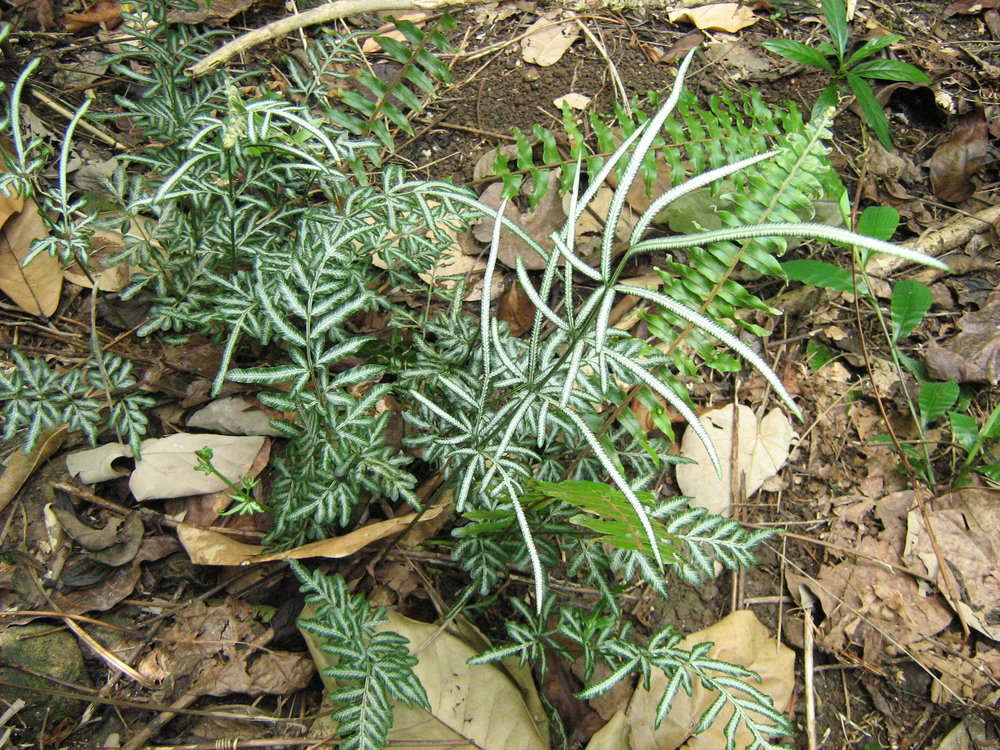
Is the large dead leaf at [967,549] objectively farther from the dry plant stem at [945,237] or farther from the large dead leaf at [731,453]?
the dry plant stem at [945,237]

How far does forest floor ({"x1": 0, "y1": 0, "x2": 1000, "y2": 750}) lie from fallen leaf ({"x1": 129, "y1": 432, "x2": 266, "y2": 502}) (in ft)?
0.32

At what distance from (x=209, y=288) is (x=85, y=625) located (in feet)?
3.41

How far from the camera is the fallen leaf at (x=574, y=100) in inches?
120

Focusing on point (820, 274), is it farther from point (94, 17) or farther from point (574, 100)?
point (94, 17)

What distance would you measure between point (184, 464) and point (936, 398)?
257 centimetres

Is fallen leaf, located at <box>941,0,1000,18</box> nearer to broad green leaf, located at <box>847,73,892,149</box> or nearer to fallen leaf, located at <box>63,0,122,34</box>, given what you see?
broad green leaf, located at <box>847,73,892,149</box>

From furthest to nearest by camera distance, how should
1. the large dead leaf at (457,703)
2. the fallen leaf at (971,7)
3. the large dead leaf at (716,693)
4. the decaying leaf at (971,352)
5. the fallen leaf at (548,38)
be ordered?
the fallen leaf at (971,7) < the fallen leaf at (548,38) < the decaying leaf at (971,352) < the large dead leaf at (716,693) < the large dead leaf at (457,703)

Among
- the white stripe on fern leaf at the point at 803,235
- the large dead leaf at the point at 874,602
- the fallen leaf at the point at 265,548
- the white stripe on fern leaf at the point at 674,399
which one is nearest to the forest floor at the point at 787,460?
the large dead leaf at the point at 874,602

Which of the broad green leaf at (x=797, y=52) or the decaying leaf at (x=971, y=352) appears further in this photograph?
the broad green leaf at (x=797, y=52)

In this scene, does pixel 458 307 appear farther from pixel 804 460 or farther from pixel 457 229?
pixel 804 460

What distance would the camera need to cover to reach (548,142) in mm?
2555

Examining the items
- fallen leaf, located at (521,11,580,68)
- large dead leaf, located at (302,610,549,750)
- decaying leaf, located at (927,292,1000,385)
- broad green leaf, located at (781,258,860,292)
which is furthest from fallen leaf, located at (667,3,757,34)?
large dead leaf, located at (302,610,549,750)

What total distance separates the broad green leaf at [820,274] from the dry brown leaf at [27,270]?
2.55m

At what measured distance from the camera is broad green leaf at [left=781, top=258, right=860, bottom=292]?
102 inches
